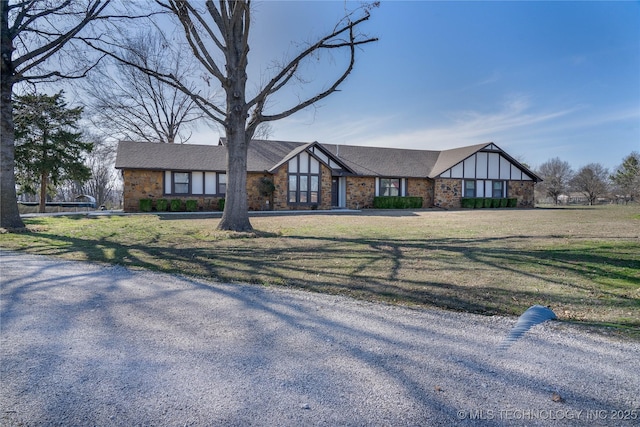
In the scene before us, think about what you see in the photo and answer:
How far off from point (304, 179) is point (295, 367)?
20.6 m

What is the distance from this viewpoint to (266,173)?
22391 mm

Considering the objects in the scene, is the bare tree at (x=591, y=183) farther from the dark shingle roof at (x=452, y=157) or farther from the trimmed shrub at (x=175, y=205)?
the trimmed shrub at (x=175, y=205)

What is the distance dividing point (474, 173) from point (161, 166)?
73.6 ft

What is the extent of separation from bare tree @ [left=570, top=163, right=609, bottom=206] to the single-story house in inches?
698

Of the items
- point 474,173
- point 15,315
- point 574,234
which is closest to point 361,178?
point 474,173

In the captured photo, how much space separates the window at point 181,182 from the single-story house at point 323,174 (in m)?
0.05

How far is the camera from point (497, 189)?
92.7 ft

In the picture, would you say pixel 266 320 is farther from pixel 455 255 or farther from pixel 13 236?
pixel 13 236

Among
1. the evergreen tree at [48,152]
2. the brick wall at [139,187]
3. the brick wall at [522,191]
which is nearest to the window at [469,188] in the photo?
the brick wall at [522,191]

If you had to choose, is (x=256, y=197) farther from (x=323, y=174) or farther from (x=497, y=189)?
(x=497, y=189)

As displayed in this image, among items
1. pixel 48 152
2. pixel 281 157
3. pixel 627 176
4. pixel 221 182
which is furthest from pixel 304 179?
pixel 627 176

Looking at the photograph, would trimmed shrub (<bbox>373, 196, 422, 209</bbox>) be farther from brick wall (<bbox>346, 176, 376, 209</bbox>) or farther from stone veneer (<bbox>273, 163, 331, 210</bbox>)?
stone veneer (<bbox>273, 163, 331, 210</bbox>)

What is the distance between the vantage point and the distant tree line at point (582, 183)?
40250mm

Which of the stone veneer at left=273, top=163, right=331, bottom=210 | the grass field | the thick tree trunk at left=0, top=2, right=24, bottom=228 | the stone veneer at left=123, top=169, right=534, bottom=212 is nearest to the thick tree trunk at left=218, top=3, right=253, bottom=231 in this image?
the grass field
